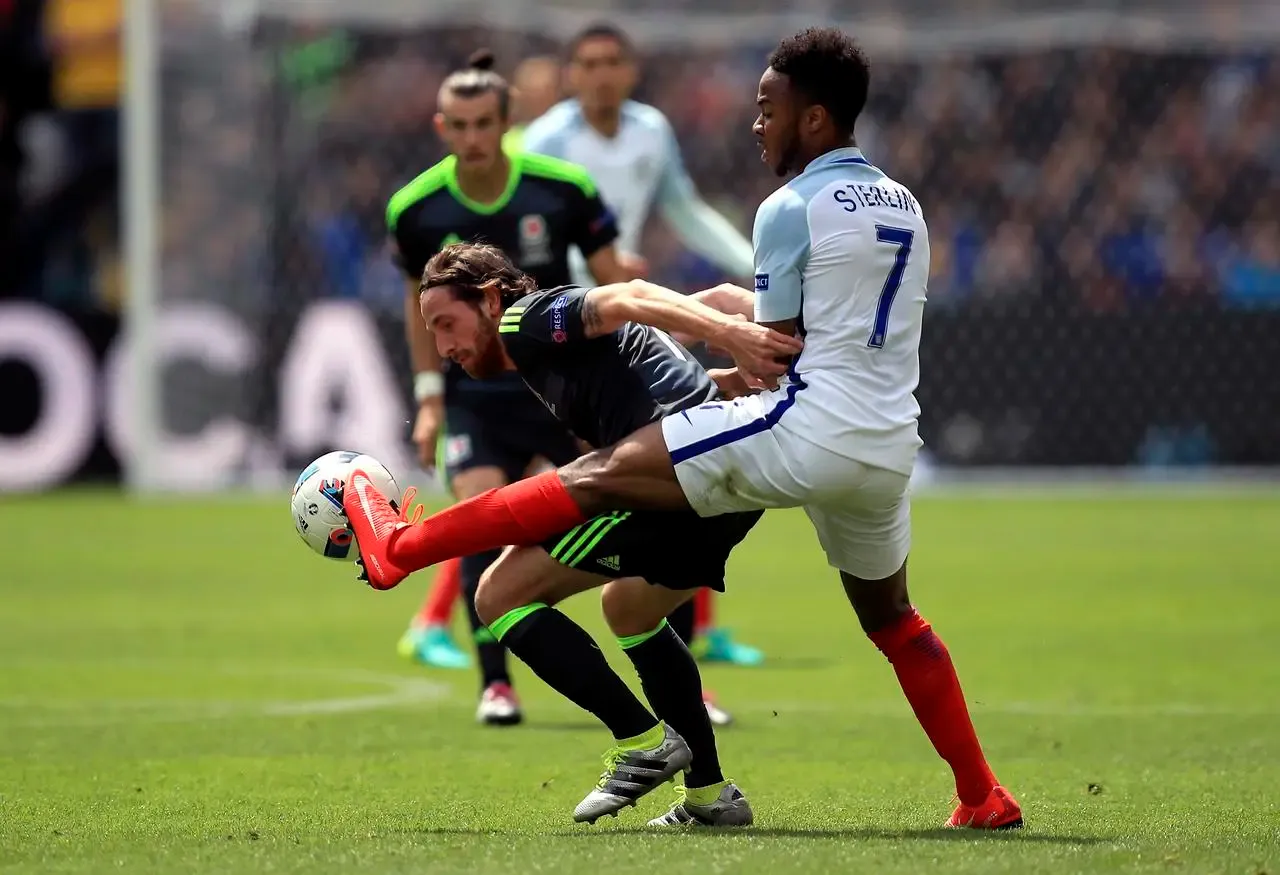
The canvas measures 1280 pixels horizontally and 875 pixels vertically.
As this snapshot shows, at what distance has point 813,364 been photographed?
5.53 meters

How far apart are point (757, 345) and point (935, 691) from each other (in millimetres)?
→ 1157

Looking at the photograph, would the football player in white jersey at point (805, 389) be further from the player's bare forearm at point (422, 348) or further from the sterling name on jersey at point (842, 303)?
the player's bare forearm at point (422, 348)

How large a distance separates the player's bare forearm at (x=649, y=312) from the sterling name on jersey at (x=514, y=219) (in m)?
2.96

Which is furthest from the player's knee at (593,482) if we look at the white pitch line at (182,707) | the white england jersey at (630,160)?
the white england jersey at (630,160)

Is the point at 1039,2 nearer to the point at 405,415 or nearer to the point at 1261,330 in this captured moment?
the point at 1261,330

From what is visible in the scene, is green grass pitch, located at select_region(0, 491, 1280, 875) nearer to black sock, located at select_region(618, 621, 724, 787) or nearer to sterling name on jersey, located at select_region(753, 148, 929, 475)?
black sock, located at select_region(618, 621, 724, 787)

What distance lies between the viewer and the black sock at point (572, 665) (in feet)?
19.4

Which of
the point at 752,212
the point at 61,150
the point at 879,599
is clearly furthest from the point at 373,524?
the point at 61,150

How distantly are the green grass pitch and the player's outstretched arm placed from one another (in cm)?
123

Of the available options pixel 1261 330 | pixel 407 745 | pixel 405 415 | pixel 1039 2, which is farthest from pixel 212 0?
pixel 407 745

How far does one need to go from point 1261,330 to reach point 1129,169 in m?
2.11

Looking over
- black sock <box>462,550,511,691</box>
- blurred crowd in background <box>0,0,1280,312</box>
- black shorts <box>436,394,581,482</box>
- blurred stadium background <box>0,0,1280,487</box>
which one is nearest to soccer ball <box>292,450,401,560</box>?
black sock <box>462,550,511,691</box>

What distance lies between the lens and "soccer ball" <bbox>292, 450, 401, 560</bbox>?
6047 mm

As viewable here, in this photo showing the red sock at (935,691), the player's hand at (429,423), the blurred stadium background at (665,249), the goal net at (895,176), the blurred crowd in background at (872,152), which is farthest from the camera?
the blurred crowd in background at (872,152)
